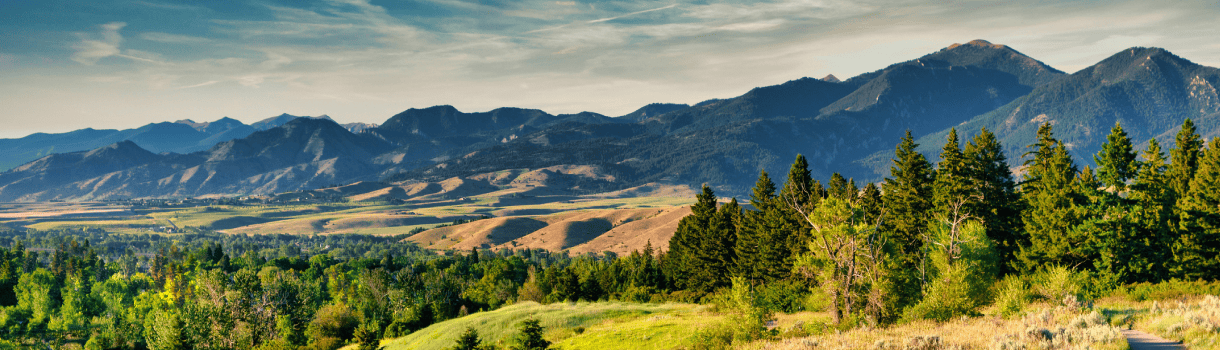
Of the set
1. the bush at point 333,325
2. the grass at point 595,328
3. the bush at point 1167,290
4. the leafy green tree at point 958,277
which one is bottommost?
the bush at point 333,325

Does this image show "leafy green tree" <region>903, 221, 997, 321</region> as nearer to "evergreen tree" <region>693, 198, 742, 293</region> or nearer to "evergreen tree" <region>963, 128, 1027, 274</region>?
"evergreen tree" <region>963, 128, 1027, 274</region>

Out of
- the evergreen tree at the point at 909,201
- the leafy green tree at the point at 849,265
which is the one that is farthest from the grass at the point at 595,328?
the evergreen tree at the point at 909,201

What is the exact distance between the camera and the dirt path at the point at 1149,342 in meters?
24.6

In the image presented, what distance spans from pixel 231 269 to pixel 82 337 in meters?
66.6

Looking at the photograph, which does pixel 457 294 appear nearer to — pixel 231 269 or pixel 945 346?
pixel 231 269

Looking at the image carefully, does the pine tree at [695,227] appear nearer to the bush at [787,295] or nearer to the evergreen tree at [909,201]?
the bush at [787,295]

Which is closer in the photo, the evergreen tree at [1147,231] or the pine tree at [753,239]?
the evergreen tree at [1147,231]

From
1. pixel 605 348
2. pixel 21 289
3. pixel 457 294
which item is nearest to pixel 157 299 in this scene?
pixel 21 289

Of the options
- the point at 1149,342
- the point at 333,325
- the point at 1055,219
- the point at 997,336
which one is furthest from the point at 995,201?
the point at 333,325

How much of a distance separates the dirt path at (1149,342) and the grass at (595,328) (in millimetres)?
25560

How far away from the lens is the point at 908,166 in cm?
6425

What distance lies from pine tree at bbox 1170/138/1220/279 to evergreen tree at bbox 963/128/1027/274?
11.3 m

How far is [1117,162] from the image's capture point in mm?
57344

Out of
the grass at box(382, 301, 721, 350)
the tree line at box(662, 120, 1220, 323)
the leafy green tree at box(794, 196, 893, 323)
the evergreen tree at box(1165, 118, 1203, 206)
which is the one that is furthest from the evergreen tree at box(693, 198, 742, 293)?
the evergreen tree at box(1165, 118, 1203, 206)
